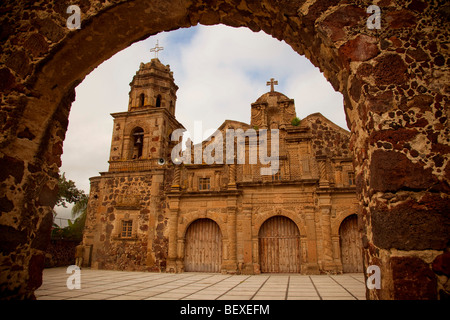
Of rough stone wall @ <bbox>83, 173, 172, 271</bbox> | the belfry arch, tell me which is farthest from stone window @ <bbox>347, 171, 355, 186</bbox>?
the belfry arch

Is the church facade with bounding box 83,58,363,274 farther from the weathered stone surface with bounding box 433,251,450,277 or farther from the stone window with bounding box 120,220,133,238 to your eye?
the weathered stone surface with bounding box 433,251,450,277

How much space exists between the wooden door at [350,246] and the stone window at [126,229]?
387 inches

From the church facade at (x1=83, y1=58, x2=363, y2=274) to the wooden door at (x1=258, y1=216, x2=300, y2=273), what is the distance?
0.04 meters

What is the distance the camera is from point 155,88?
16.9 m

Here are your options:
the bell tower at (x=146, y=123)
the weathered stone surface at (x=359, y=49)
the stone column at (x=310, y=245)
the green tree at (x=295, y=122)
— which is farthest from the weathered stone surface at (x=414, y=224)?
the bell tower at (x=146, y=123)

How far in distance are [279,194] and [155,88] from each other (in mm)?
9742

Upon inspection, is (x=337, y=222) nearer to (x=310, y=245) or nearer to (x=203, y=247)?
(x=310, y=245)

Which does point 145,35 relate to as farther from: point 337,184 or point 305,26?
point 337,184

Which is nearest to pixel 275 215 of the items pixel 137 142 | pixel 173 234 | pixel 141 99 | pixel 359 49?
pixel 173 234

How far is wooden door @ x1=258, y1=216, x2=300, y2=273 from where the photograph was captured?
40.1 feet

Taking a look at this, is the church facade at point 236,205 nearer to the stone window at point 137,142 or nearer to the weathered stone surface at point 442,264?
the stone window at point 137,142

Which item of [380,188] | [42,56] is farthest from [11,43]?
[380,188]

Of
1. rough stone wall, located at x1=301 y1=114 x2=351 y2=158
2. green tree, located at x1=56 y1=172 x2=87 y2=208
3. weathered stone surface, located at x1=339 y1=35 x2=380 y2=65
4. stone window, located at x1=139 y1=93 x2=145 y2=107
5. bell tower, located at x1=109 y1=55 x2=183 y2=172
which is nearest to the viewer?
weathered stone surface, located at x1=339 y1=35 x2=380 y2=65

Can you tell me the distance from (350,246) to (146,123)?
39.1 feet
